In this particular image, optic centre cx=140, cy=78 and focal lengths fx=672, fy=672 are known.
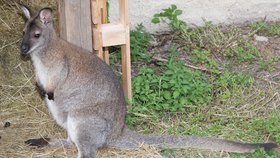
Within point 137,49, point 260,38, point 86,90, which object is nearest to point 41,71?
point 86,90

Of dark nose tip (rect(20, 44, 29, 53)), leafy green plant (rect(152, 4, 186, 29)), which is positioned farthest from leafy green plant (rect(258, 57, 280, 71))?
dark nose tip (rect(20, 44, 29, 53))

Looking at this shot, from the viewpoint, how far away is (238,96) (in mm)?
6719

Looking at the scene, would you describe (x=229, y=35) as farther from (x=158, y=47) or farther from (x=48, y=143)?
(x=48, y=143)

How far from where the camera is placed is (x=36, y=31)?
5.64 metres

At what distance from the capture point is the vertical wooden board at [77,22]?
20.0 feet

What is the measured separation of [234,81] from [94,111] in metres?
1.72

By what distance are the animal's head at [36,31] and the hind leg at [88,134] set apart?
2.28 ft

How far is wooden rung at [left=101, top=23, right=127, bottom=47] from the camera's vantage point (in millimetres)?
6215

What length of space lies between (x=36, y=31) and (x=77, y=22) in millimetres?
597

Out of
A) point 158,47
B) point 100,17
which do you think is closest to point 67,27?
point 100,17

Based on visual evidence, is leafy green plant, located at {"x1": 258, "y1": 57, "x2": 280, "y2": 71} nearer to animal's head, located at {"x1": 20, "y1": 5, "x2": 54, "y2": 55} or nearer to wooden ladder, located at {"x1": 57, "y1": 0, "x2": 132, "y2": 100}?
wooden ladder, located at {"x1": 57, "y1": 0, "x2": 132, "y2": 100}

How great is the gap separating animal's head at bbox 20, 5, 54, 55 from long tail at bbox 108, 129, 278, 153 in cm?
105

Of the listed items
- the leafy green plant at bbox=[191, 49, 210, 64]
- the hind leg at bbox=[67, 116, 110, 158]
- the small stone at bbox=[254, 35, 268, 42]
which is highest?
the small stone at bbox=[254, 35, 268, 42]

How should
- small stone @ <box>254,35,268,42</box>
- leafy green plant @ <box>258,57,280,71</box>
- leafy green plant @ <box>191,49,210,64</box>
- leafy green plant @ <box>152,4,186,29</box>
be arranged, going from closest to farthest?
leafy green plant @ <box>258,57,280,71</box>
leafy green plant @ <box>191,49,210,64</box>
leafy green plant @ <box>152,4,186,29</box>
small stone @ <box>254,35,268,42</box>
